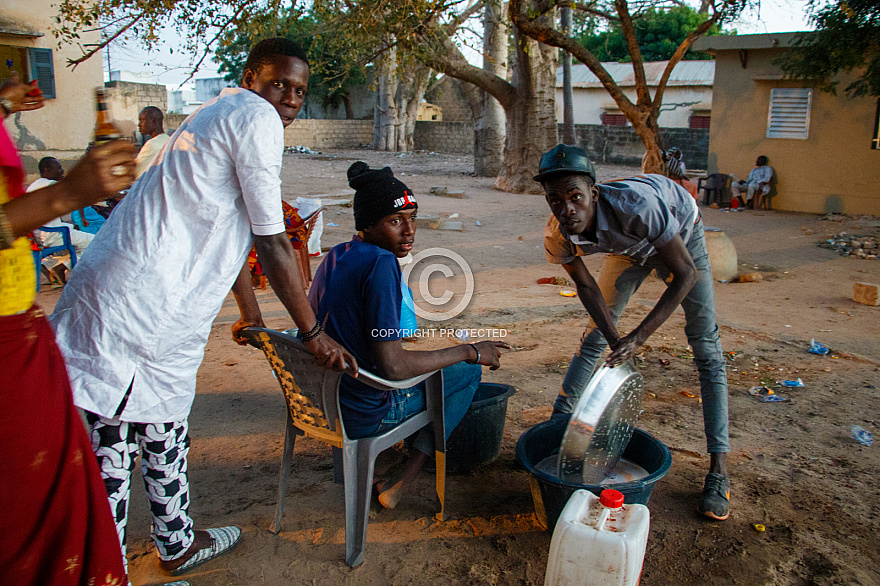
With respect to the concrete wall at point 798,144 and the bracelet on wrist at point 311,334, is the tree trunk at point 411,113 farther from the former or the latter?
the bracelet on wrist at point 311,334

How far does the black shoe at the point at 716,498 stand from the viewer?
2.76 m

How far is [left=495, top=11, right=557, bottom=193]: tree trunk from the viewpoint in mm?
14938

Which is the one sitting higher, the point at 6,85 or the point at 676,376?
the point at 6,85

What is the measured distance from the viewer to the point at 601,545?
208 centimetres

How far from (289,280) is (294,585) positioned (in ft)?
3.86

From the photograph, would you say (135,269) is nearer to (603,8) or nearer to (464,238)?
(464,238)

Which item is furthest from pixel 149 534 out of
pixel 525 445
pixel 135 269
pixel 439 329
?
pixel 439 329

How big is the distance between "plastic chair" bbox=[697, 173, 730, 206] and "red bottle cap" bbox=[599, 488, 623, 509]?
47.1 feet

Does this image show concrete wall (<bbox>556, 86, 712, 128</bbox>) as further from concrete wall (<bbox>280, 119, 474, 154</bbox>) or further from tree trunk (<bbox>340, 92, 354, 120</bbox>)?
tree trunk (<bbox>340, 92, 354, 120</bbox>)

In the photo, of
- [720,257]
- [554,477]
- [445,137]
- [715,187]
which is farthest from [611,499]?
A: [445,137]

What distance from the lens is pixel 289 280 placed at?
215 cm

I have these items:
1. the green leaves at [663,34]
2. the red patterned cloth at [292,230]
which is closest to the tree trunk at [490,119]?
the red patterned cloth at [292,230]

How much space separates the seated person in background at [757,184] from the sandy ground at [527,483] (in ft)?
27.8

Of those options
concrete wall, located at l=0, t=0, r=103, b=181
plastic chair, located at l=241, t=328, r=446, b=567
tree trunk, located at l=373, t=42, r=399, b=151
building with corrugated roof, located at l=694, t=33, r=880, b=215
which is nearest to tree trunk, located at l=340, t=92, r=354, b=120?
tree trunk, located at l=373, t=42, r=399, b=151
